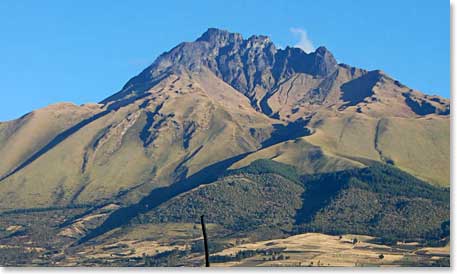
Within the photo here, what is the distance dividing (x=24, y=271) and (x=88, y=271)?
165cm

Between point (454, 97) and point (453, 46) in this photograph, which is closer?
point (453, 46)

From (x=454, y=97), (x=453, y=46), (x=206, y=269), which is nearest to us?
(x=206, y=269)

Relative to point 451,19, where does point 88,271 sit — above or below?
below

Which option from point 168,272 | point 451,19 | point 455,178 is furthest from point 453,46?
point 168,272

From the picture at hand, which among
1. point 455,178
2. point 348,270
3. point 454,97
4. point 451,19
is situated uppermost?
point 451,19

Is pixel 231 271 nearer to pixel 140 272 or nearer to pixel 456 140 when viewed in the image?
pixel 140 272

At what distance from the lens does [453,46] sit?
2212cm

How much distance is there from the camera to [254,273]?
2141 cm


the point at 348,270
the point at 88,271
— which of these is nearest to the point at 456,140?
the point at 348,270

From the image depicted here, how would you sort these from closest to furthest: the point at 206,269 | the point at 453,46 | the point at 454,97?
the point at 206,269
the point at 453,46
the point at 454,97

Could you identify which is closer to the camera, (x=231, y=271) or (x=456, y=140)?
(x=231, y=271)

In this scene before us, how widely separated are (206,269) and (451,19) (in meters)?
9.11

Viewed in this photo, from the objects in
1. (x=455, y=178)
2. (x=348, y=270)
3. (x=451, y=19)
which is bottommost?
(x=348, y=270)

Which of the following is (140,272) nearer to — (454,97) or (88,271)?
(88,271)
